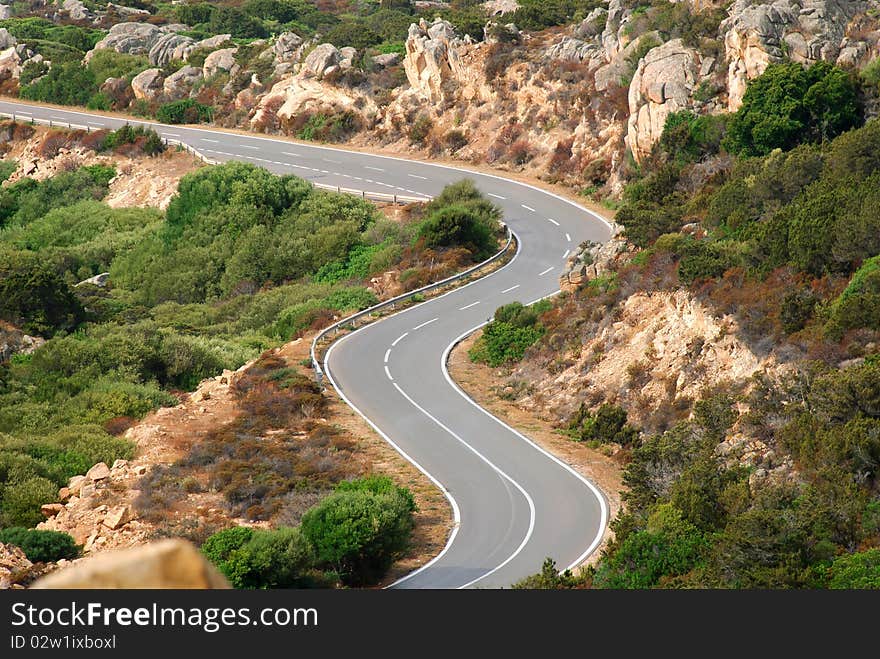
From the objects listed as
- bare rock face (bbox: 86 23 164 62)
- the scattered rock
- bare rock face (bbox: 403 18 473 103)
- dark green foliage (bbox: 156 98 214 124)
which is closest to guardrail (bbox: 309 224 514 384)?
the scattered rock

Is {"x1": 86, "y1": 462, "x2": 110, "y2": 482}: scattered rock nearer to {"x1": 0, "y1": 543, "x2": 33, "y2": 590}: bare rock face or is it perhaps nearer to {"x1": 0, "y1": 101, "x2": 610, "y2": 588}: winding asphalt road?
{"x1": 0, "y1": 543, "x2": 33, "y2": 590}: bare rock face

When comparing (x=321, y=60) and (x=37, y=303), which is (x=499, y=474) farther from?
(x=321, y=60)

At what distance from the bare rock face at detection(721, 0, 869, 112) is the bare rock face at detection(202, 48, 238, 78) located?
39.3 metres

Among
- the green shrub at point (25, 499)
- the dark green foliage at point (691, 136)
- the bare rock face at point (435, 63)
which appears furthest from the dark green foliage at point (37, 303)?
the bare rock face at point (435, 63)

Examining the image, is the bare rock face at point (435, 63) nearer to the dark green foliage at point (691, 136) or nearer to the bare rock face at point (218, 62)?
the bare rock face at point (218, 62)

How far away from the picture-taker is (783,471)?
21078 mm

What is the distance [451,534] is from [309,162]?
42578 millimetres

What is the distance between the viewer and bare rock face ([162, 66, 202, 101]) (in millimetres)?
76312

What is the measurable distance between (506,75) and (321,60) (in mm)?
13094

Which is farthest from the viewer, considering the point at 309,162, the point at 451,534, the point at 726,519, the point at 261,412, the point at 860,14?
the point at 309,162

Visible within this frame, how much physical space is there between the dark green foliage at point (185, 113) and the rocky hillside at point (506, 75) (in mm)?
150

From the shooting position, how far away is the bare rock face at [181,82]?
76.3 m

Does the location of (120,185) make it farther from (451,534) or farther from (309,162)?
(451,534)

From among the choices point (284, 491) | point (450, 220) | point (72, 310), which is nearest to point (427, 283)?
point (450, 220)
